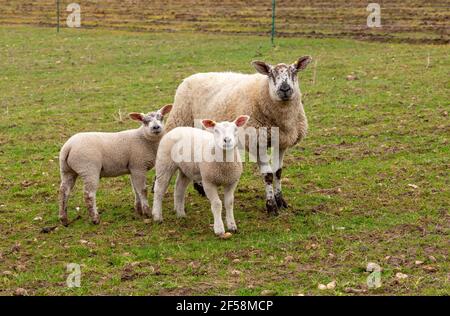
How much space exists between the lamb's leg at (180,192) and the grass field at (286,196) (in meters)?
0.14

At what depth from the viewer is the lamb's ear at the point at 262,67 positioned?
9.38 metres

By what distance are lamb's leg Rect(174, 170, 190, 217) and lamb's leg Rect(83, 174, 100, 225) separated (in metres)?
1.00

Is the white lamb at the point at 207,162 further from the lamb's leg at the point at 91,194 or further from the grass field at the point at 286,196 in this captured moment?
the lamb's leg at the point at 91,194

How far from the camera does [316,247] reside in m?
8.13

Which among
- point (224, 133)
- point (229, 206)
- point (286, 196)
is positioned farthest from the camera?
point (286, 196)

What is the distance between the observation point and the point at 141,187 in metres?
9.34

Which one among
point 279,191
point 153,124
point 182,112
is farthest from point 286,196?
point 153,124

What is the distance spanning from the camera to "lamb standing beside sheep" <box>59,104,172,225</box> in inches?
353

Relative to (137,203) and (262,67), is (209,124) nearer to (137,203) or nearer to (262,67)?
(262,67)

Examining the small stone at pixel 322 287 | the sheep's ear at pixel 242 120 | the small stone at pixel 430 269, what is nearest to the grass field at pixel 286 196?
the small stone at pixel 430 269

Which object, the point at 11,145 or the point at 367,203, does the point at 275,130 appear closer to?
the point at 367,203

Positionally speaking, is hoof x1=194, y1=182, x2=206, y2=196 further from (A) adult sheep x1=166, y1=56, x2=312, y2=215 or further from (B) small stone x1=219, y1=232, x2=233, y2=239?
(B) small stone x1=219, y1=232, x2=233, y2=239

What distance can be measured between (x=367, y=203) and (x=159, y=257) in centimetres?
314

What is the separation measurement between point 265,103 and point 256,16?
22149mm
